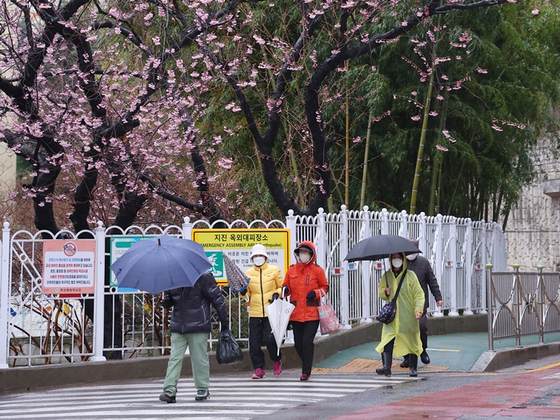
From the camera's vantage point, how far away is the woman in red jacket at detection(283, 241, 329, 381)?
453 inches

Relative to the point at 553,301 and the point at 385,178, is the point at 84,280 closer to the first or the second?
the point at 553,301

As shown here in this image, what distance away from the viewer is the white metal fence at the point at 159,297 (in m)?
12.2

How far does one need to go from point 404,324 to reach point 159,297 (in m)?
4.41

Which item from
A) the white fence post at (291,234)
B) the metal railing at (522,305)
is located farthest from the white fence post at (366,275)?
the metal railing at (522,305)

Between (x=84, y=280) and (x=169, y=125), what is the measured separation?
541 centimetres

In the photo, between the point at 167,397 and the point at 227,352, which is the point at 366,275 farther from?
the point at 167,397

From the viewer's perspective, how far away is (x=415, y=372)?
456 inches

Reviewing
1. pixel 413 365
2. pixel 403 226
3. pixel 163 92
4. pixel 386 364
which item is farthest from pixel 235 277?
pixel 163 92

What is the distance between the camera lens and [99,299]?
39.9 feet

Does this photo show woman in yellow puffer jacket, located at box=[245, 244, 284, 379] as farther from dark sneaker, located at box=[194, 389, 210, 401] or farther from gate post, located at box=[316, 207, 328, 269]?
dark sneaker, located at box=[194, 389, 210, 401]

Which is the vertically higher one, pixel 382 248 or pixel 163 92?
pixel 163 92

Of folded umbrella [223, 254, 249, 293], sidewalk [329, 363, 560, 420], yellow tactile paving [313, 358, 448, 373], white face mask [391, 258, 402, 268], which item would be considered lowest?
yellow tactile paving [313, 358, 448, 373]

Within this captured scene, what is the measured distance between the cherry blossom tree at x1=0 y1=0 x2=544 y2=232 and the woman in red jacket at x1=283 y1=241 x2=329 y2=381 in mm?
3797

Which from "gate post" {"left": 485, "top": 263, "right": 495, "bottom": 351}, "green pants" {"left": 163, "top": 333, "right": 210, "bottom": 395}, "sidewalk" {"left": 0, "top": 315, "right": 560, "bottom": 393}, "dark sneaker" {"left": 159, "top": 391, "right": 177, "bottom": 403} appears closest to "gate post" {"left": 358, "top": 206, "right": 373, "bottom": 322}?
"sidewalk" {"left": 0, "top": 315, "right": 560, "bottom": 393}
